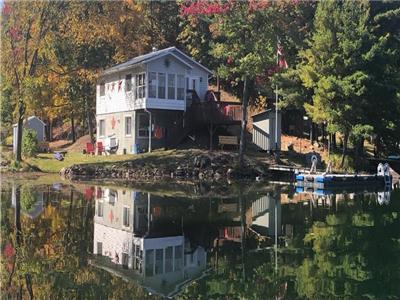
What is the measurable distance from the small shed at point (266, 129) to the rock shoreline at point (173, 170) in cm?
458

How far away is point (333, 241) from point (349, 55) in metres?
23.0

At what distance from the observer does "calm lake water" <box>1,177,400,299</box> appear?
8.84 meters

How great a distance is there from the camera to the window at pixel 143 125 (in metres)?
39.5

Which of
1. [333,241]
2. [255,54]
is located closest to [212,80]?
[255,54]

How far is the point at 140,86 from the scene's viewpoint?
3888 cm

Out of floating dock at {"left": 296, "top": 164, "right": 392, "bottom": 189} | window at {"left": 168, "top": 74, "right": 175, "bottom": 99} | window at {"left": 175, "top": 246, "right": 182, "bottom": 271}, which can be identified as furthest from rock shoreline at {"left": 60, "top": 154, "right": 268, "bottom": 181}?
window at {"left": 175, "top": 246, "right": 182, "bottom": 271}

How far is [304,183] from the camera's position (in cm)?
2950

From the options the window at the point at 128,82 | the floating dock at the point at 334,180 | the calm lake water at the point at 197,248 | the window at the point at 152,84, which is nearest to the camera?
the calm lake water at the point at 197,248

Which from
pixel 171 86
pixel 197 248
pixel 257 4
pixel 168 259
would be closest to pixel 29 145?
pixel 171 86

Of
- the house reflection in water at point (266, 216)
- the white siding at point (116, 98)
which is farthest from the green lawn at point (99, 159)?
the house reflection in water at point (266, 216)

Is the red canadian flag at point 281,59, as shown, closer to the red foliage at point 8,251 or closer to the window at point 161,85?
the window at point 161,85

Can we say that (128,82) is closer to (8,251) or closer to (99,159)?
(99,159)

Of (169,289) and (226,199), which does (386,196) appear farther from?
(169,289)

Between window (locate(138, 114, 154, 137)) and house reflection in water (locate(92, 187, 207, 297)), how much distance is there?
20.8 m
